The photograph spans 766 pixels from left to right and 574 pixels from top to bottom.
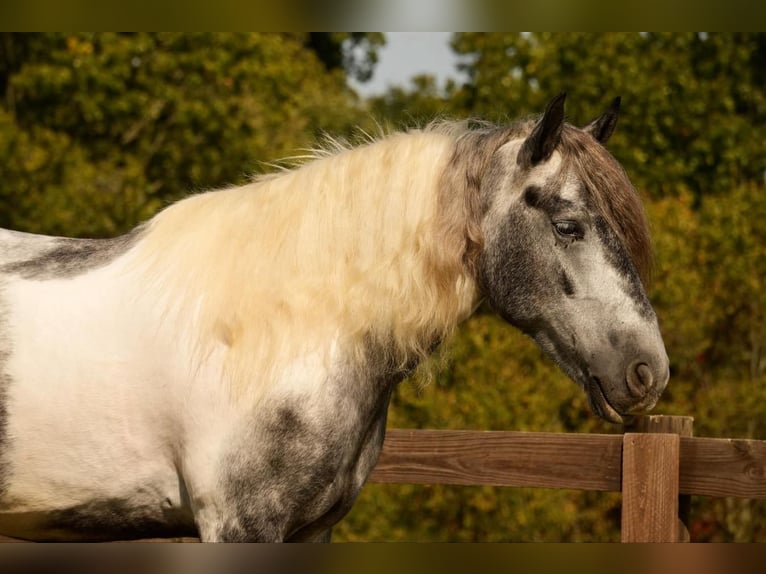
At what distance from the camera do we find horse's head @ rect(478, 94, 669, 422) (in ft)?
8.33

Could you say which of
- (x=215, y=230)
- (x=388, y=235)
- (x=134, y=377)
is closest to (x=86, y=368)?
(x=134, y=377)

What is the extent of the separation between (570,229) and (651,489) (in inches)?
77.6

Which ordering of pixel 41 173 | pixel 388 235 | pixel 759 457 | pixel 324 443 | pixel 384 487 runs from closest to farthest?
pixel 324 443, pixel 388 235, pixel 759 457, pixel 384 487, pixel 41 173

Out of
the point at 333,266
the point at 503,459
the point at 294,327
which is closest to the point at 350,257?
the point at 333,266

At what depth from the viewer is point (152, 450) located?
8.54ft

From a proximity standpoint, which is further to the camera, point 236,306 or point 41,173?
point 41,173

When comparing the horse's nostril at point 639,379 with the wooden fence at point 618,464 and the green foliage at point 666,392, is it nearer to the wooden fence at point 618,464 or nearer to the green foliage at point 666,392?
the wooden fence at point 618,464

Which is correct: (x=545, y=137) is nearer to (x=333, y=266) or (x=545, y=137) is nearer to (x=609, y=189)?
(x=609, y=189)

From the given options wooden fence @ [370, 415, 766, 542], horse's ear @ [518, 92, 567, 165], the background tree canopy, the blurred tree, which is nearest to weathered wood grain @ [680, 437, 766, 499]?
wooden fence @ [370, 415, 766, 542]

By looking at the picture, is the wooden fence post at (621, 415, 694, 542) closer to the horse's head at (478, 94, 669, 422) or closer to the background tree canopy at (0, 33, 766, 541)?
the horse's head at (478, 94, 669, 422)

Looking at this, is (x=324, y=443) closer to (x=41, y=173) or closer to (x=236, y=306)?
(x=236, y=306)

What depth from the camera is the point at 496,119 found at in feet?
27.7

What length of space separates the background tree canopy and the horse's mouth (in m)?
3.90

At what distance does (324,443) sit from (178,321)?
54 centimetres
